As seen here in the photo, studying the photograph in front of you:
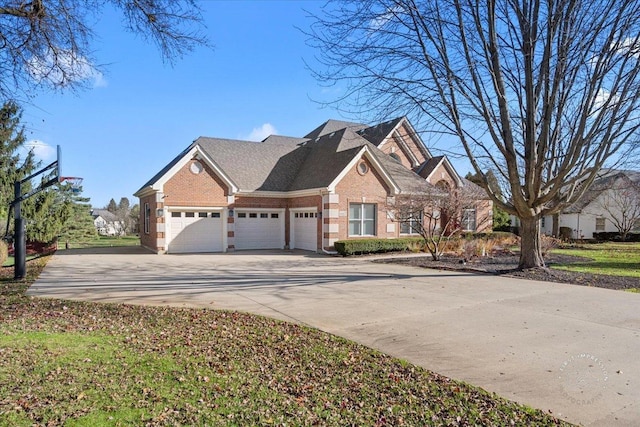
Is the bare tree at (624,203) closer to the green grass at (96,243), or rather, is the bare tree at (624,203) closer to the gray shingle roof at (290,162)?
the gray shingle roof at (290,162)

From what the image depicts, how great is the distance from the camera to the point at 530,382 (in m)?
4.57

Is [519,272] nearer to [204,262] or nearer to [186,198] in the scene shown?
[204,262]

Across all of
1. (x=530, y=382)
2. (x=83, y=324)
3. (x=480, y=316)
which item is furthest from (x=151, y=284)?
(x=530, y=382)

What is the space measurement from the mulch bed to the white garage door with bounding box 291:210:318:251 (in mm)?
4958

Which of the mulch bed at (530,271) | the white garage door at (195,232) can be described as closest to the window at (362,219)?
the mulch bed at (530,271)

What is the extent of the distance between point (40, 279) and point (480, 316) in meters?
11.6

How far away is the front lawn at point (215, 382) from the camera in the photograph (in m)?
3.54

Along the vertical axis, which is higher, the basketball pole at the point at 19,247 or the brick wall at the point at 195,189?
the brick wall at the point at 195,189

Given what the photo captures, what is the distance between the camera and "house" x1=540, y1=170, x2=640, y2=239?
30.7 m

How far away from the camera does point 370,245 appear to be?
19.8 metres

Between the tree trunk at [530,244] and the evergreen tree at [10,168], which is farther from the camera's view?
the evergreen tree at [10,168]

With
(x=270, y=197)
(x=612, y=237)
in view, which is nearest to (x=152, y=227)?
(x=270, y=197)

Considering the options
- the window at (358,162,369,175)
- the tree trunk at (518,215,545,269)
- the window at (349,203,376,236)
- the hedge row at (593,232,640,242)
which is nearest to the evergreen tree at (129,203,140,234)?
the window at (349,203,376,236)

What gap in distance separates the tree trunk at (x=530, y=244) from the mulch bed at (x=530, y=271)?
0.31 m
